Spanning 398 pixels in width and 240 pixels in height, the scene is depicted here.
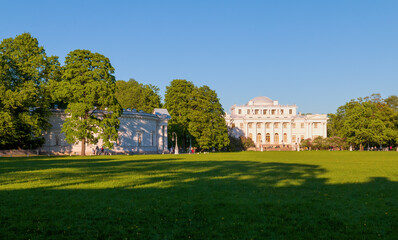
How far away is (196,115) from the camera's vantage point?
2913 inches

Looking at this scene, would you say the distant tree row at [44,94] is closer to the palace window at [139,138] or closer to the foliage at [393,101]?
the palace window at [139,138]

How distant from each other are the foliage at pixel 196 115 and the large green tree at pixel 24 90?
27474mm

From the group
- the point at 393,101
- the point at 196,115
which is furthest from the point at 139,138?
the point at 393,101

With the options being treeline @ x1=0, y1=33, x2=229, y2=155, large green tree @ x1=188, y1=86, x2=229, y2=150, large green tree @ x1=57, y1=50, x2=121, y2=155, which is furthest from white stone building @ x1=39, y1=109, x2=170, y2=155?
large green tree @ x1=57, y1=50, x2=121, y2=155

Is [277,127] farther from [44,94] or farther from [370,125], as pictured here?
[44,94]

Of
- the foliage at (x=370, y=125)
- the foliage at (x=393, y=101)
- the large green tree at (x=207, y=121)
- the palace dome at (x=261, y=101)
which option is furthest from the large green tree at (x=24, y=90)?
the palace dome at (x=261, y=101)

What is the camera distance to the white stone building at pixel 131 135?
2287 inches

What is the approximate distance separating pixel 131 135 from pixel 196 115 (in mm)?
14569

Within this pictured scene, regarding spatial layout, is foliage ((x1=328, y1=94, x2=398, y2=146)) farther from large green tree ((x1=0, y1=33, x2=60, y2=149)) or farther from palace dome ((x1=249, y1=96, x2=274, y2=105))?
large green tree ((x1=0, y1=33, x2=60, y2=149))

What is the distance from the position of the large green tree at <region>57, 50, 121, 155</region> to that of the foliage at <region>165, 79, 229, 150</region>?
24.9 meters

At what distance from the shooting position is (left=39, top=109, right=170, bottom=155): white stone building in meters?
58.1

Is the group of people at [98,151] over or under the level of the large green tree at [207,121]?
under

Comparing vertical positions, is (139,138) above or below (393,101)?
below

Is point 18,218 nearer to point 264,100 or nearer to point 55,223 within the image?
point 55,223
